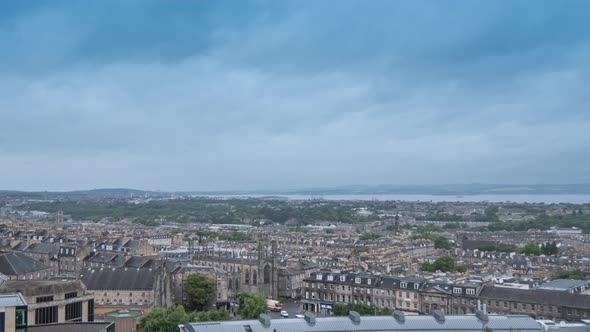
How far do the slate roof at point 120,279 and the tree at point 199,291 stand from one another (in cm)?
351

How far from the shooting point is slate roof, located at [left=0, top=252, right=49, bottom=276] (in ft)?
213

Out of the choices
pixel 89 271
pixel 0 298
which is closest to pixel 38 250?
pixel 89 271

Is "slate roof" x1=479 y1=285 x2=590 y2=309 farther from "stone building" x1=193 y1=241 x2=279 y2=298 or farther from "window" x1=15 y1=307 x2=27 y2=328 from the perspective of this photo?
"window" x1=15 y1=307 x2=27 y2=328

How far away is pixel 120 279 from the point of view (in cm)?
5947

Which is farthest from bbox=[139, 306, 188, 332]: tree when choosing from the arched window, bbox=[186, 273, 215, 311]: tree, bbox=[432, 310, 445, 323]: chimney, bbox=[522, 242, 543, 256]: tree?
bbox=[522, 242, 543, 256]: tree

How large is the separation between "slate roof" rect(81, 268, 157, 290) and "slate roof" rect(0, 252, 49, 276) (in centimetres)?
934

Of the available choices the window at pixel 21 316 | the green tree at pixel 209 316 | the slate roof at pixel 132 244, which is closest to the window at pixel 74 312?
the green tree at pixel 209 316

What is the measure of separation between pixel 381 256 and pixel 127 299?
157 ft

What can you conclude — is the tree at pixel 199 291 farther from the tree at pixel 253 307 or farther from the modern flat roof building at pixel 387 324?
the modern flat roof building at pixel 387 324

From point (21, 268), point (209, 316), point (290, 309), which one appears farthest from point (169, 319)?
point (21, 268)

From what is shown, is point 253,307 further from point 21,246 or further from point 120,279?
point 21,246

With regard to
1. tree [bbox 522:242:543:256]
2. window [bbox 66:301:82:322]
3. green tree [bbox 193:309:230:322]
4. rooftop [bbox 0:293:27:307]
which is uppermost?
rooftop [bbox 0:293:27:307]

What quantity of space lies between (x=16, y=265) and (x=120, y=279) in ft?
46.7

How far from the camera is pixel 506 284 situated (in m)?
61.6
